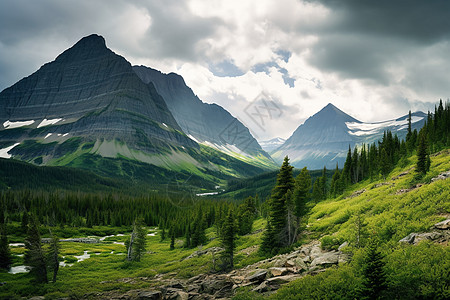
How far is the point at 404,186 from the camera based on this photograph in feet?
132

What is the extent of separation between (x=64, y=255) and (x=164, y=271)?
1623 inches

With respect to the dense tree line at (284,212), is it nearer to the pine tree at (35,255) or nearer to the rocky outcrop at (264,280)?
the rocky outcrop at (264,280)

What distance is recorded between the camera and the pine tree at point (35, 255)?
138 feet

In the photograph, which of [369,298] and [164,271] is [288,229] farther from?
[164,271]

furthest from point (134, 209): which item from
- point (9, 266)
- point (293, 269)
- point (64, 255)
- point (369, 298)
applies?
point (369, 298)

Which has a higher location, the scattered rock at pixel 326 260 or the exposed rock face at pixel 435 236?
the exposed rock face at pixel 435 236

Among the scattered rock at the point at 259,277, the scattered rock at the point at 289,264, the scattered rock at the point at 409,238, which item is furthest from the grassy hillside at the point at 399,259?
the scattered rock at the point at 289,264

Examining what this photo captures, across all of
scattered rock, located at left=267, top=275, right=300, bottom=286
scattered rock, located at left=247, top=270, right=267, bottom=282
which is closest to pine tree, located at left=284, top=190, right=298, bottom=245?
scattered rock, located at left=247, top=270, right=267, bottom=282

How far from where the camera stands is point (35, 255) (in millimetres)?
42031

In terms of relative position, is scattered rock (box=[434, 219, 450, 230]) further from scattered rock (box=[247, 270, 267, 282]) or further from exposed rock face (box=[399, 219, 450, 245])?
scattered rock (box=[247, 270, 267, 282])

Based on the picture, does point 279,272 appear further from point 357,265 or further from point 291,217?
point 291,217

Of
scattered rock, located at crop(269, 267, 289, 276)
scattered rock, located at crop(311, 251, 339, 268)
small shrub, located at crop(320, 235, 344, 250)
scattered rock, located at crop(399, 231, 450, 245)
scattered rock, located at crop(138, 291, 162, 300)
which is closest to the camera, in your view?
scattered rock, located at crop(399, 231, 450, 245)

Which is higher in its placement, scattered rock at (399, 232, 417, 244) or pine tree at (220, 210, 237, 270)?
scattered rock at (399, 232, 417, 244)

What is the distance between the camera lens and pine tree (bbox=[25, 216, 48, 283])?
4194cm
